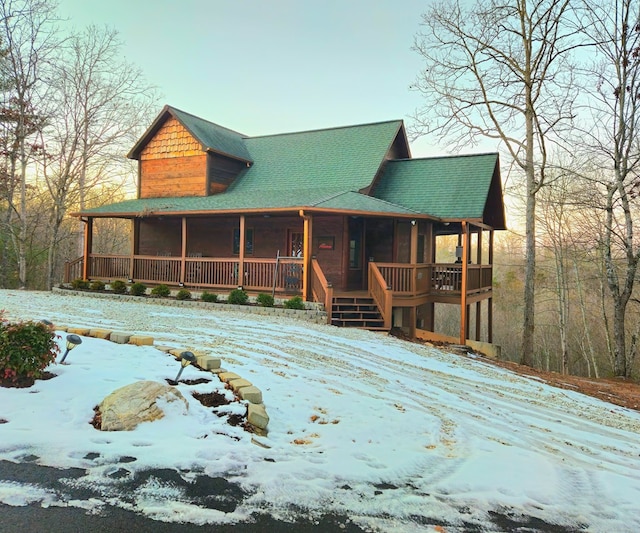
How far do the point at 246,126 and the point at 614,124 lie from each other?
2492 cm

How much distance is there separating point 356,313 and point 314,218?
13.2ft

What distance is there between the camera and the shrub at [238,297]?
1259 cm

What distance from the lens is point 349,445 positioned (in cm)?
397

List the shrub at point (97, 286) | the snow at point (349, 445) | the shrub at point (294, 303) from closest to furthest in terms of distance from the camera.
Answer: the snow at point (349, 445) < the shrub at point (294, 303) < the shrub at point (97, 286)

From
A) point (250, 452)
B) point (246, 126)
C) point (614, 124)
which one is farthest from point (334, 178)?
point (246, 126)

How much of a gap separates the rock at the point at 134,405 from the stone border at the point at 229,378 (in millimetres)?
642

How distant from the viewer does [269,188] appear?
16719 mm

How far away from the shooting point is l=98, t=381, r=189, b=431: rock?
3.74 m

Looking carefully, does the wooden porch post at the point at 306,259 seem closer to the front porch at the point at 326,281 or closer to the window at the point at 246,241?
the front porch at the point at 326,281

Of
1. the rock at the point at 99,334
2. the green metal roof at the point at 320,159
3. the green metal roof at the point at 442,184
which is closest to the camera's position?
the rock at the point at 99,334

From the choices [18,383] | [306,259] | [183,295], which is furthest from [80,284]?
[18,383]

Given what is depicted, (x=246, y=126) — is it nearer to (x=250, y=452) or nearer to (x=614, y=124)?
(x=614, y=124)

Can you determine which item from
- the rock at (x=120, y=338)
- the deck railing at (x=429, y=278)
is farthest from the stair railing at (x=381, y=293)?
the rock at (x=120, y=338)

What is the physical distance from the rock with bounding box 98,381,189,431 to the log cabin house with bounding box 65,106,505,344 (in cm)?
766
